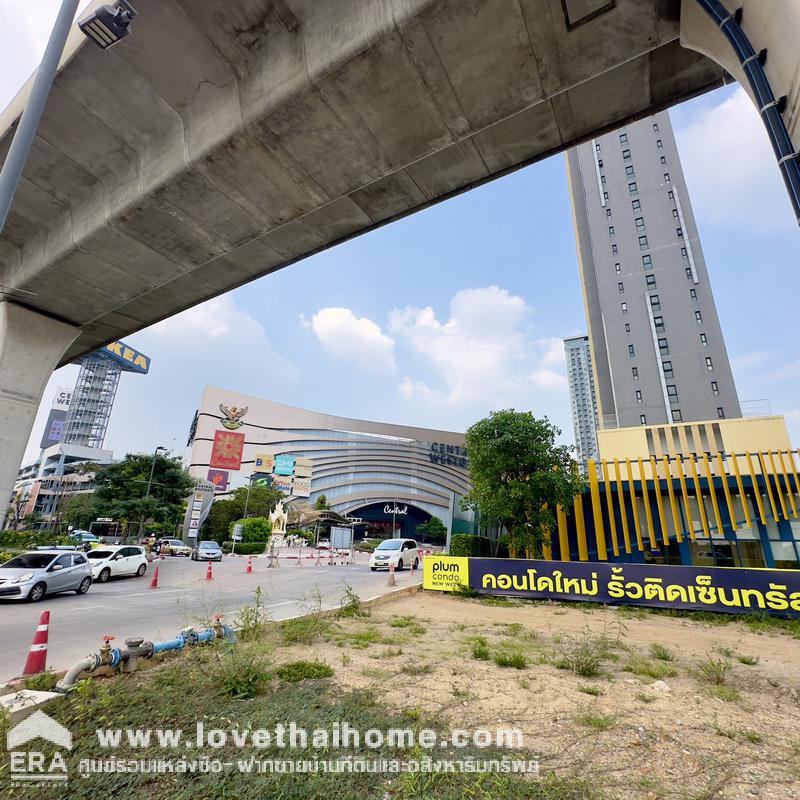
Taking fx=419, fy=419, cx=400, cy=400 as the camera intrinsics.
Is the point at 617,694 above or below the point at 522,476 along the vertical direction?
below

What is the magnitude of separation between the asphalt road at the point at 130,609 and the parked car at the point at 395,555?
784cm

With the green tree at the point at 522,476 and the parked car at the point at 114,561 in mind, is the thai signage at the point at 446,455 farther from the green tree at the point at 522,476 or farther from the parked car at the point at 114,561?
the parked car at the point at 114,561

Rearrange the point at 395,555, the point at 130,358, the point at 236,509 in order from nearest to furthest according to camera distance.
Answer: the point at 395,555 < the point at 236,509 < the point at 130,358

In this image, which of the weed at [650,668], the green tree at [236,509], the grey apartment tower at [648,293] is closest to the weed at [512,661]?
the weed at [650,668]

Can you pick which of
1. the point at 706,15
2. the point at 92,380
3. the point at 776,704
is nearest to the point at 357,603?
the point at 776,704

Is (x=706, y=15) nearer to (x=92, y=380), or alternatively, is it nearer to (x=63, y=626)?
(x=63, y=626)

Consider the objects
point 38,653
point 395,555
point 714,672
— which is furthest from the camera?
point 395,555

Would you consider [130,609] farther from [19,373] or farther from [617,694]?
[617,694]

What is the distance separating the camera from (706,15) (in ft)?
12.5

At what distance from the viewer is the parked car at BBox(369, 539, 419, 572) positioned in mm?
26484

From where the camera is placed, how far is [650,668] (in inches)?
248

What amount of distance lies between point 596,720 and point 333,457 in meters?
105

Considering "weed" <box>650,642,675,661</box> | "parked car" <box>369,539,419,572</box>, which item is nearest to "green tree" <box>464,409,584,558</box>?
"weed" <box>650,642,675,661</box>

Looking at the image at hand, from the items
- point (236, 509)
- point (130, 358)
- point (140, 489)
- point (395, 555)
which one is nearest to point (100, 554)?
point (140, 489)
